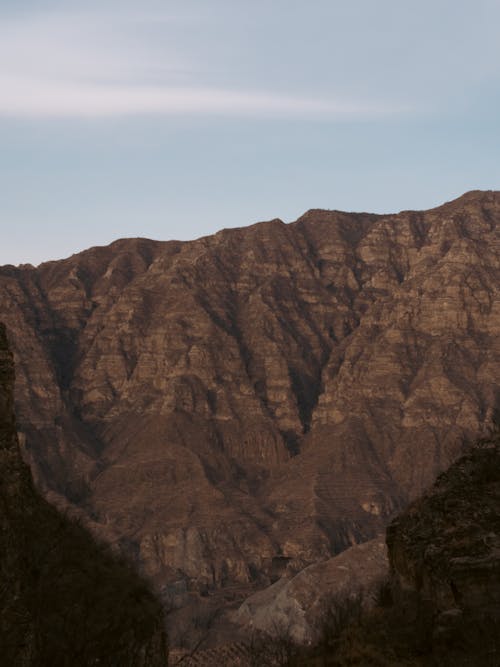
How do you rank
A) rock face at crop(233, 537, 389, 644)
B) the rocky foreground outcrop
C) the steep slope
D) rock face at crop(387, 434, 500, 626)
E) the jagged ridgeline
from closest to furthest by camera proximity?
the jagged ridgeline < the steep slope < the rocky foreground outcrop < rock face at crop(387, 434, 500, 626) < rock face at crop(233, 537, 389, 644)

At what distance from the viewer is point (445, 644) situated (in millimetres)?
32094

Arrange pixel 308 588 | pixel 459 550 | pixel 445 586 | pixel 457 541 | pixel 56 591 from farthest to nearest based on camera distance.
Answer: pixel 308 588
pixel 56 591
pixel 457 541
pixel 459 550
pixel 445 586

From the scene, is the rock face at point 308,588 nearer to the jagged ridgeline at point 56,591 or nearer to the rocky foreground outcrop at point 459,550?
the jagged ridgeline at point 56,591

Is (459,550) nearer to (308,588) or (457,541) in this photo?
(457,541)

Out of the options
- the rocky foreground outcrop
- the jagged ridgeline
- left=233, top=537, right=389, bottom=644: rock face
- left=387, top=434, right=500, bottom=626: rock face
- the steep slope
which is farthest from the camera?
left=233, top=537, right=389, bottom=644: rock face

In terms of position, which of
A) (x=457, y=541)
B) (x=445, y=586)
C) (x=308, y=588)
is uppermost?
(x=457, y=541)

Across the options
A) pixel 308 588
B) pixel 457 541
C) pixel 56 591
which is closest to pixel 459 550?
pixel 457 541

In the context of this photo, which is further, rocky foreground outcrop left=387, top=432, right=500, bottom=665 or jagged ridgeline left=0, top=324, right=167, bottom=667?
rocky foreground outcrop left=387, top=432, right=500, bottom=665

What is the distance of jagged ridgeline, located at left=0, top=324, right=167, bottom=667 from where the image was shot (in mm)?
31016

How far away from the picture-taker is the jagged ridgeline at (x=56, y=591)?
31016 millimetres

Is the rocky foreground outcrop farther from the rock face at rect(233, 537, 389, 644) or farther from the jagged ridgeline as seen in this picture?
the rock face at rect(233, 537, 389, 644)

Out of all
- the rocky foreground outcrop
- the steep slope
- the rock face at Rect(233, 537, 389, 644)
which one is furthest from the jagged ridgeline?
the rock face at Rect(233, 537, 389, 644)

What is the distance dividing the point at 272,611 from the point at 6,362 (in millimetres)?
96715

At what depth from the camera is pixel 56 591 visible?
35.1 metres
